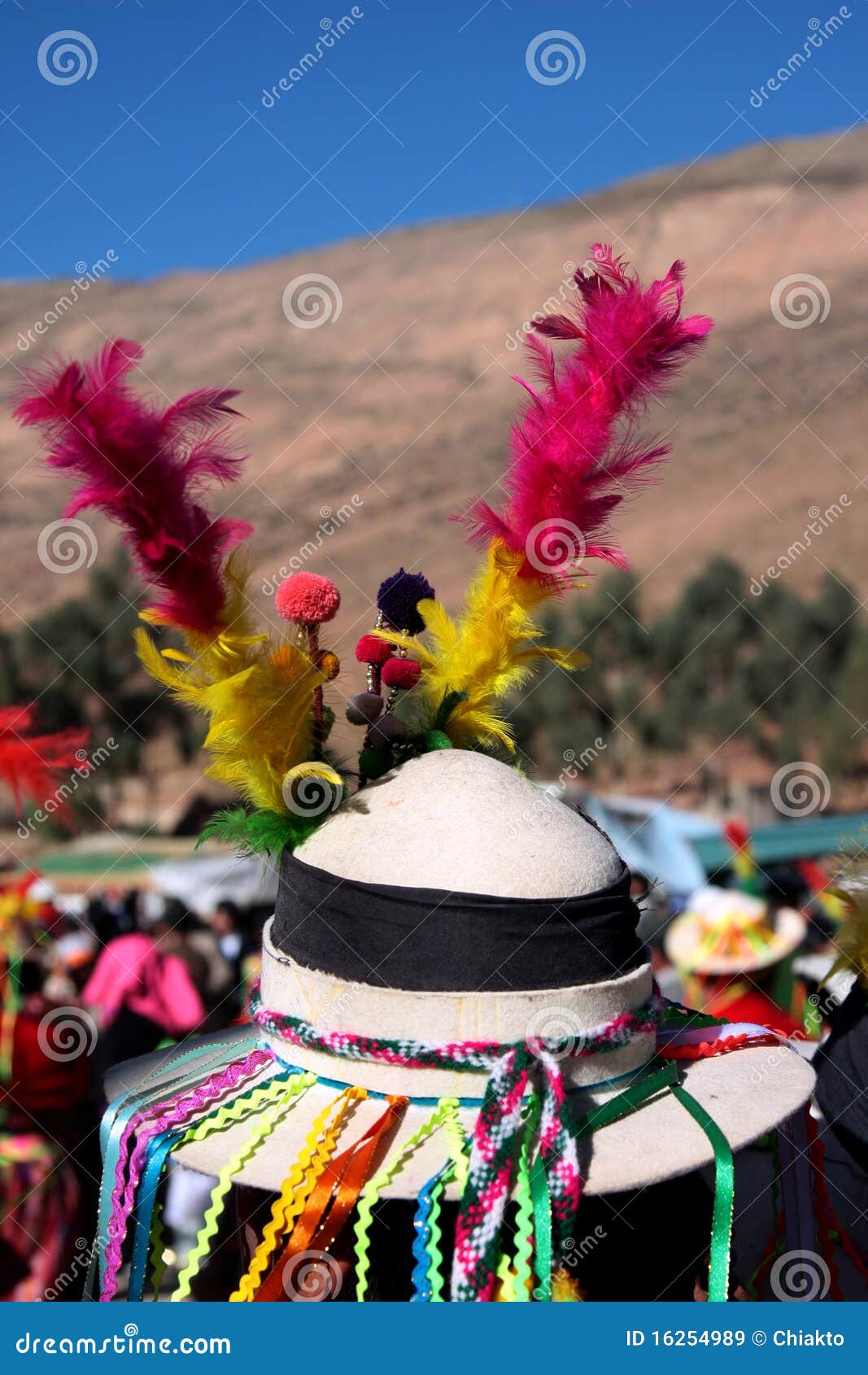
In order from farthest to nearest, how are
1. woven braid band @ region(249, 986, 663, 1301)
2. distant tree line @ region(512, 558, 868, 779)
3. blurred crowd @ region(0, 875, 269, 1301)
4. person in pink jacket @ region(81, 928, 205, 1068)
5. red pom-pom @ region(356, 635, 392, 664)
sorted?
distant tree line @ region(512, 558, 868, 779), person in pink jacket @ region(81, 928, 205, 1068), blurred crowd @ region(0, 875, 269, 1301), red pom-pom @ region(356, 635, 392, 664), woven braid band @ region(249, 986, 663, 1301)

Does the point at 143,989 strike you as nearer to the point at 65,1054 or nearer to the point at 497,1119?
the point at 65,1054

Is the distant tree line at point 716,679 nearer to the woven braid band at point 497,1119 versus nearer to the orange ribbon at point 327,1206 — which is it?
the woven braid band at point 497,1119

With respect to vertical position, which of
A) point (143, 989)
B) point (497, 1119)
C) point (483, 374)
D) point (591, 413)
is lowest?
point (143, 989)

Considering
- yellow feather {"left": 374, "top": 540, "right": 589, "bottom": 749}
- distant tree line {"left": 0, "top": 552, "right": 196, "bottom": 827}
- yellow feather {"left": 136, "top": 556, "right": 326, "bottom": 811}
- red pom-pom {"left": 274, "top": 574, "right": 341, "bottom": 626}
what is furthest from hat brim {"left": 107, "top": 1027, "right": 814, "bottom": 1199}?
distant tree line {"left": 0, "top": 552, "right": 196, "bottom": 827}

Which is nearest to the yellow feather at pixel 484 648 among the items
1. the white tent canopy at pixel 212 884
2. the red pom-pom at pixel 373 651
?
the red pom-pom at pixel 373 651

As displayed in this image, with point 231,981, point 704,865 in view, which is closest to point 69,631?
point 704,865

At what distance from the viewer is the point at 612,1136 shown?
82.7 inches

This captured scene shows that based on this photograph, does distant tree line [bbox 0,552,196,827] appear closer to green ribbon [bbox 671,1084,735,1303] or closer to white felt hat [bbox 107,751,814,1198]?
white felt hat [bbox 107,751,814,1198]

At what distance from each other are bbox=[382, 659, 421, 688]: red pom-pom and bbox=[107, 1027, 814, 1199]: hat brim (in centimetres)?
80

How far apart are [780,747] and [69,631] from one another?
17014 mm

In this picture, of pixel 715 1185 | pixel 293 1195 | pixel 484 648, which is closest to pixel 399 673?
pixel 484 648

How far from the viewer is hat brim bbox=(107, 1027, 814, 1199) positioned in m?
2.02

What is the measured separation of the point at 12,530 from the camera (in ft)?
178

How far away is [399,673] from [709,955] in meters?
4.26
